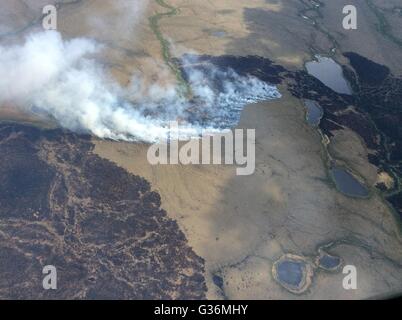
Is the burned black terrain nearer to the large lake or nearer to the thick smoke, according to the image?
the thick smoke

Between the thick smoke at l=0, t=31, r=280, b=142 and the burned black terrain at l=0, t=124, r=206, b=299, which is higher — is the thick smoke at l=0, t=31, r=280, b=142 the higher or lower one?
the higher one

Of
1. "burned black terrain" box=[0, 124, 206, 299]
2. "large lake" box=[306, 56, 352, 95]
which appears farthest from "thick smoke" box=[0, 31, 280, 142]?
"large lake" box=[306, 56, 352, 95]

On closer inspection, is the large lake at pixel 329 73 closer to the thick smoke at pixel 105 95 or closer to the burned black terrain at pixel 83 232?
the thick smoke at pixel 105 95

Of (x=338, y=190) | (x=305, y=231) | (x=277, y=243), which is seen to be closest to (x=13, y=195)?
(x=277, y=243)

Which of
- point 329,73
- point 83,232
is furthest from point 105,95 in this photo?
point 329,73

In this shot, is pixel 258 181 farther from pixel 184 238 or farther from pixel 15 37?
pixel 15 37

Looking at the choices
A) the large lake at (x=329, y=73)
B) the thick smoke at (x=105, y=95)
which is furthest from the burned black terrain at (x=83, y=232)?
the large lake at (x=329, y=73)
